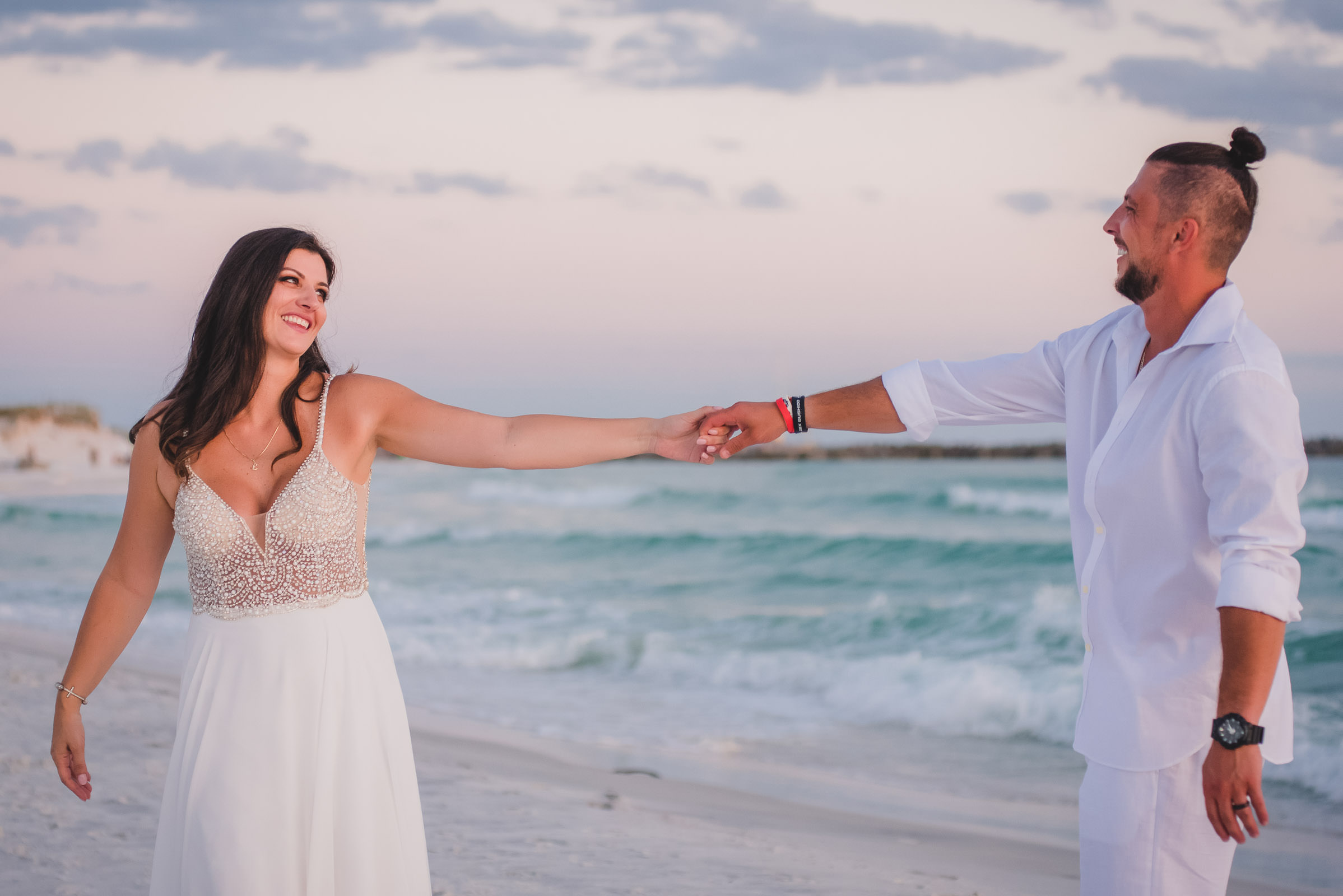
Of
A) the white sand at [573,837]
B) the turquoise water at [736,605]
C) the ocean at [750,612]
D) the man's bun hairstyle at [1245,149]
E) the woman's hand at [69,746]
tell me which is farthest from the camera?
the turquoise water at [736,605]

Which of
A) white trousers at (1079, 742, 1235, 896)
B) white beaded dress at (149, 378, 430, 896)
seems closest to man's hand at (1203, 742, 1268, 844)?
white trousers at (1079, 742, 1235, 896)

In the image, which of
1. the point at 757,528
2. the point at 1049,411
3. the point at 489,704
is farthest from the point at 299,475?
the point at 757,528

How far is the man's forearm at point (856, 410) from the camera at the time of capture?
11.3 feet

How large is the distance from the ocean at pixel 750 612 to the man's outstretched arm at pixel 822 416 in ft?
12.3

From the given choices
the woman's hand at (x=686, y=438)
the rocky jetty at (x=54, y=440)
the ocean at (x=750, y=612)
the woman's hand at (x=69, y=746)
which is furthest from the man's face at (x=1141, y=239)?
the rocky jetty at (x=54, y=440)

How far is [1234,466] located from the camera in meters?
2.20

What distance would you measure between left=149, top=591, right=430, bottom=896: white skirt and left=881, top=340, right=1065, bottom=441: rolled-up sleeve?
1746mm

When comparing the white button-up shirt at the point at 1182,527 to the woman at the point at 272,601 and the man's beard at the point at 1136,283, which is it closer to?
the man's beard at the point at 1136,283

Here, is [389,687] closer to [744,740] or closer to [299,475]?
[299,475]

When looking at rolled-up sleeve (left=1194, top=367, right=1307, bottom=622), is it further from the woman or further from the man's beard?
the woman

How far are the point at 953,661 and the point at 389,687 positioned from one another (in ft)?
28.7

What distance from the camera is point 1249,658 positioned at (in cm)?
213

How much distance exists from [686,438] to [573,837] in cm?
228

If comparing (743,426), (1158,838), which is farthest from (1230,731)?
(743,426)
